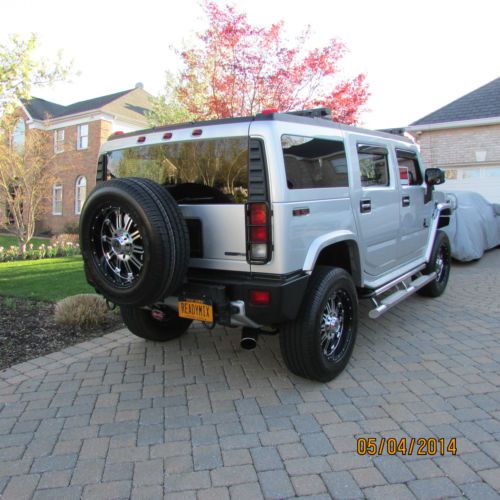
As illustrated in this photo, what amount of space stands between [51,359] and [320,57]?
9.30 meters

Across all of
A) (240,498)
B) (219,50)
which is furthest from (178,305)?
(219,50)

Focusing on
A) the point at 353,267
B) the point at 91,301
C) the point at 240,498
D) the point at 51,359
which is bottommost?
the point at 240,498

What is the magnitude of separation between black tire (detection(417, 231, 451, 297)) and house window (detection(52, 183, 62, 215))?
21669 mm

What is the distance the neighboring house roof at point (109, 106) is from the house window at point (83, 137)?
80 centimetres

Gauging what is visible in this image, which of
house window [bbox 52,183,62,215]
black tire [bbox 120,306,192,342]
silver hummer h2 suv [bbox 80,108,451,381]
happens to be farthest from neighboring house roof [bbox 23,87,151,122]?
silver hummer h2 suv [bbox 80,108,451,381]

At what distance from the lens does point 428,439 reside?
278 cm

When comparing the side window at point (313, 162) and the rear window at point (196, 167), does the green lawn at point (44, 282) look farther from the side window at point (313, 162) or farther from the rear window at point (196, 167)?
the side window at point (313, 162)

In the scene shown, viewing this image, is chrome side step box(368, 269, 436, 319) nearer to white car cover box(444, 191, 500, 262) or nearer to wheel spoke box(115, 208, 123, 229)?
wheel spoke box(115, 208, 123, 229)

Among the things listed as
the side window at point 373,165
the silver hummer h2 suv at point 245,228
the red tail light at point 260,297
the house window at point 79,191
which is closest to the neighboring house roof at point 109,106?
the house window at point 79,191

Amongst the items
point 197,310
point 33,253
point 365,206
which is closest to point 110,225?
point 197,310

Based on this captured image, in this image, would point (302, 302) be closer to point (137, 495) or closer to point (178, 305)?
point (178, 305)

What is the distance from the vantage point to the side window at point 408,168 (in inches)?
199

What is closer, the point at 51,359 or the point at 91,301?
the point at 51,359

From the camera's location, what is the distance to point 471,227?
929cm
